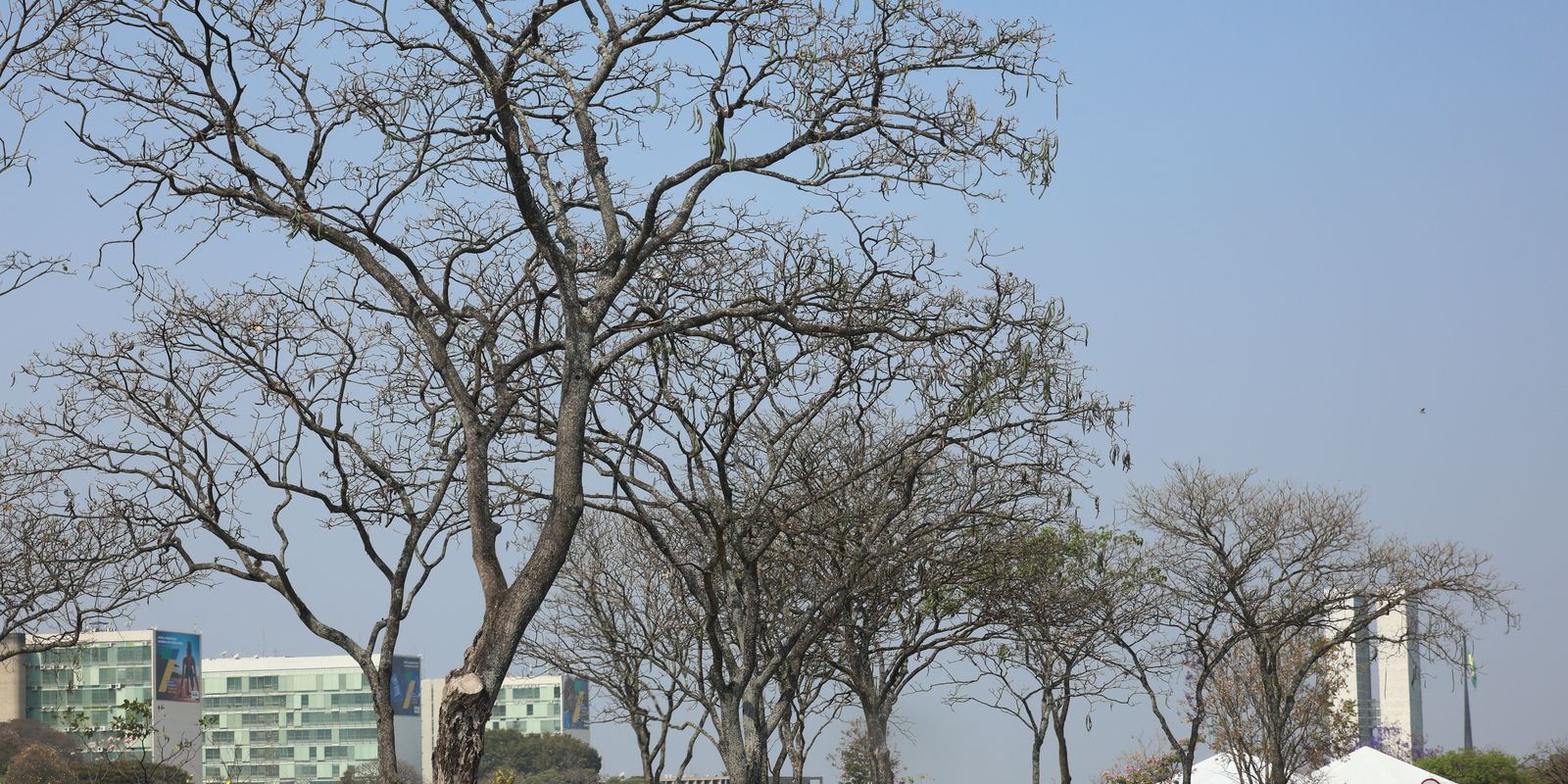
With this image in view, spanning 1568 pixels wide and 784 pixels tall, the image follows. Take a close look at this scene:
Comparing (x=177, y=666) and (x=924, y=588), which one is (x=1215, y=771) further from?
(x=177, y=666)

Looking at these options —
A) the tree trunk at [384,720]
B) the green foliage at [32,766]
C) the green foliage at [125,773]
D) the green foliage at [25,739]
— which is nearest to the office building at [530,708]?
the green foliage at [25,739]

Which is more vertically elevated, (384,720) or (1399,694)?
(384,720)

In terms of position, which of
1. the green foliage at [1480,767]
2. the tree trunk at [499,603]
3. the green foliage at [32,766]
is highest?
the tree trunk at [499,603]

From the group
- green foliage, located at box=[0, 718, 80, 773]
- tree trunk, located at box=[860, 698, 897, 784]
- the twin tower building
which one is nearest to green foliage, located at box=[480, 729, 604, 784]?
green foliage, located at box=[0, 718, 80, 773]

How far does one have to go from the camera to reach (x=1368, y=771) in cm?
4406

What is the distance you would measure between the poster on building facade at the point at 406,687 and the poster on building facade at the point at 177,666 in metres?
32.6

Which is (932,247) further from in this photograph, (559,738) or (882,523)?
(559,738)

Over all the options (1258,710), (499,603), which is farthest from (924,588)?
(1258,710)

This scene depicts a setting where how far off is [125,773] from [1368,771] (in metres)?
33.9

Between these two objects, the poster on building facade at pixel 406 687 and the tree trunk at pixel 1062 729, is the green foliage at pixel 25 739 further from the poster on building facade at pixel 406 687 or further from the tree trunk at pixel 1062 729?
the poster on building facade at pixel 406 687

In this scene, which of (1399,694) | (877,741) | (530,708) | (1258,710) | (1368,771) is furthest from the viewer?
(1399,694)

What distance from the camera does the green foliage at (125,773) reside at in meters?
20.0

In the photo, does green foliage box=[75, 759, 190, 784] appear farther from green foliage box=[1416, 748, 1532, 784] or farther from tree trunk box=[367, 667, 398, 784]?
green foliage box=[1416, 748, 1532, 784]

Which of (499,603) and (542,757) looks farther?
(542,757)
